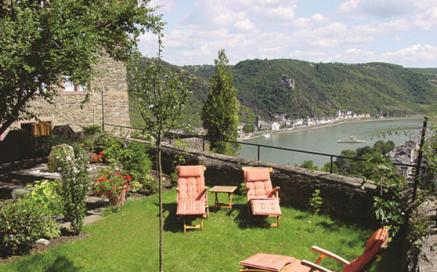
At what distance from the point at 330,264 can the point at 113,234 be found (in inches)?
144

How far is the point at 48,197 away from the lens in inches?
293

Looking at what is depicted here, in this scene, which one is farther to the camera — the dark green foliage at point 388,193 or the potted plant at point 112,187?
the potted plant at point 112,187

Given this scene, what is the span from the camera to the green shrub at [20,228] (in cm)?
590

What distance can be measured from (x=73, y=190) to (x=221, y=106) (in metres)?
15.8

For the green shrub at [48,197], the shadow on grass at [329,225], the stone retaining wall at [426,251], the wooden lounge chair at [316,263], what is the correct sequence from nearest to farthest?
the stone retaining wall at [426,251], the wooden lounge chair at [316,263], the shadow on grass at [329,225], the green shrub at [48,197]

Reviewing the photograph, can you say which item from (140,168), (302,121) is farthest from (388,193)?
(302,121)

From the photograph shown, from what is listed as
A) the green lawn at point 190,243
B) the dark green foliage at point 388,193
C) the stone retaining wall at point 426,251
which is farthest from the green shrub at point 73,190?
the stone retaining wall at point 426,251

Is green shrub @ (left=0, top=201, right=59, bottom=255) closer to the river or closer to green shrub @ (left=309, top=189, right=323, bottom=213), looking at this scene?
green shrub @ (left=309, top=189, right=323, bottom=213)

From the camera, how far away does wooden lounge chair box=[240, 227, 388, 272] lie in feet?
13.6

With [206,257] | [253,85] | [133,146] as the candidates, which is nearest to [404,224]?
[206,257]

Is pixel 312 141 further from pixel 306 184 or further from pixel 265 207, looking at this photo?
pixel 265 207

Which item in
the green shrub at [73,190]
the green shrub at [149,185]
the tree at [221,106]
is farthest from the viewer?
the tree at [221,106]

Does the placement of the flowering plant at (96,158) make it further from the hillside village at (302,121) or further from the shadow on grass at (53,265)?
the hillside village at (302,121)

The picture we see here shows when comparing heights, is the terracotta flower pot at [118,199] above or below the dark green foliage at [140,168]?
below
